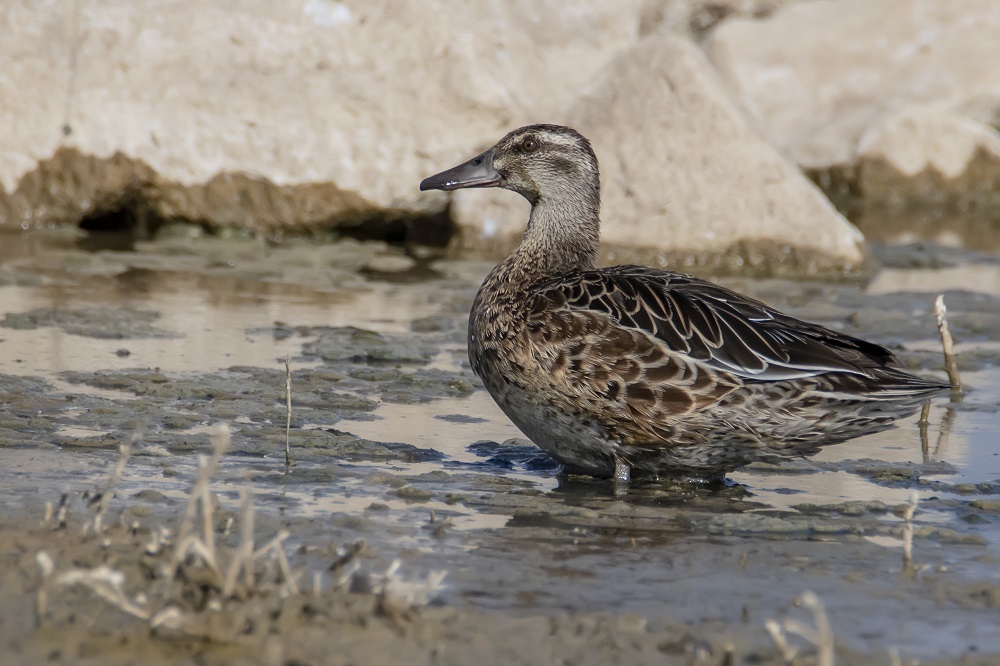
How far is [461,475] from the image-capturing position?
570 centimetres

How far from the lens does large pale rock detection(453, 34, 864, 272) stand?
10602mm

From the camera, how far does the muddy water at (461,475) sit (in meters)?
4.29

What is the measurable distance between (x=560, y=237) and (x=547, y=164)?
0.37 m

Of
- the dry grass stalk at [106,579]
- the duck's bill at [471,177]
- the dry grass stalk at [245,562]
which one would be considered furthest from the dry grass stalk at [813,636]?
the duck's bill at [471,177]

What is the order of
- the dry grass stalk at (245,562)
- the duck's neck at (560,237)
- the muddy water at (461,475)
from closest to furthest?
the dry grass stalk at (245,562) < the muddy water at (461,475) < the duck's neck at (560,237)

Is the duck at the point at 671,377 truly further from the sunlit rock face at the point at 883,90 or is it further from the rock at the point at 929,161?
the rock at the point at 929,161

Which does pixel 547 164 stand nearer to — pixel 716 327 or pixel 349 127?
pixel 716 327

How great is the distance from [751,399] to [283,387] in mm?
2392

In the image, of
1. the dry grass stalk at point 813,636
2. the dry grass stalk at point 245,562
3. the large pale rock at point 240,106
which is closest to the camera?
the dry grass stalk at point 813,636

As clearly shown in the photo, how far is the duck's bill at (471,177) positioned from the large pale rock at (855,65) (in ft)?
28.1

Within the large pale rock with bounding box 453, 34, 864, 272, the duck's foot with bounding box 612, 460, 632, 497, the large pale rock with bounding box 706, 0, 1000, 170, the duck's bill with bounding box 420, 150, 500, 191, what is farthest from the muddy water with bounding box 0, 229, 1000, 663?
the large pale rock with bounding box 706, 0, 1000, 170

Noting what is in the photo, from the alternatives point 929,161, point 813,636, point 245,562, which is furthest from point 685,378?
point 929,161

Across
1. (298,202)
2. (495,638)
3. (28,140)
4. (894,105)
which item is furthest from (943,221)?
(495,638)

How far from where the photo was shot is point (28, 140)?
10516mm
